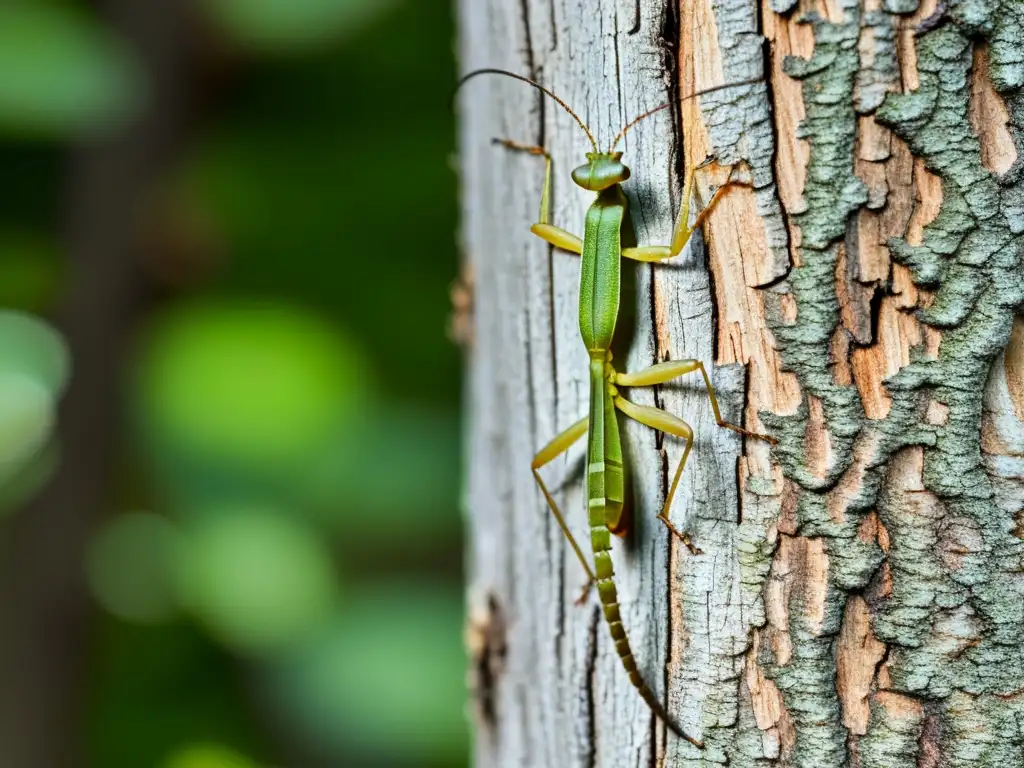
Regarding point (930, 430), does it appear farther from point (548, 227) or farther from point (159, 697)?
point (159, 697)

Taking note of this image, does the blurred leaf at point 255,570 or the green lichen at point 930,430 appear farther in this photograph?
the blurred leaf at point 255,570

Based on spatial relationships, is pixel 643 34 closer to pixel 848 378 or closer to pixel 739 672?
pixel 848 378

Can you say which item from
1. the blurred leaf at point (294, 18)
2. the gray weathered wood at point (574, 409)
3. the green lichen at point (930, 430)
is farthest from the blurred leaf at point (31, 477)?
the green lichen at point (930, 430)

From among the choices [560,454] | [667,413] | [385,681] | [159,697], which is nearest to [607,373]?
[667,413]

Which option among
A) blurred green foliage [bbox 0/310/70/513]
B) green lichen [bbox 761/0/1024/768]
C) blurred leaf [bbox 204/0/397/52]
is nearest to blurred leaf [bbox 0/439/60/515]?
blurred green foliage [bbox 0/310/70/513]

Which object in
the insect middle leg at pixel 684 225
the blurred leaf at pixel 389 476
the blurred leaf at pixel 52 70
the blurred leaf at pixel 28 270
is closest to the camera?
the insect middle leg at pixel 684 225

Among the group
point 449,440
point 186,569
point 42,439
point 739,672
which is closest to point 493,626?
point 739,672

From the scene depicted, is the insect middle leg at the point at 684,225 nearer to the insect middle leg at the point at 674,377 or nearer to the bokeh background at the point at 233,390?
the insect middle leg at the point at 674,377
